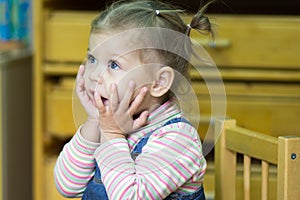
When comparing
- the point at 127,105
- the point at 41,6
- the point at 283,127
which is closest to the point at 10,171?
the point at 41,6

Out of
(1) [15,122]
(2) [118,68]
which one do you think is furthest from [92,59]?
(1) [15,122]

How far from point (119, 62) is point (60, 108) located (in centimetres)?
98

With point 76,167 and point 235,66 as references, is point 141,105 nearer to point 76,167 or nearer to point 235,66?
point 76,167

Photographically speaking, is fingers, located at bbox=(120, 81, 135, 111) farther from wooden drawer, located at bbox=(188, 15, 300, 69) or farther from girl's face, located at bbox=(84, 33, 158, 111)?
wooden drawer, located at bbox=(188, 15, 300, 69)

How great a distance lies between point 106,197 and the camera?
3.45 feet

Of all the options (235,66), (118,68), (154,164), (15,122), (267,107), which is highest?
(118,68)

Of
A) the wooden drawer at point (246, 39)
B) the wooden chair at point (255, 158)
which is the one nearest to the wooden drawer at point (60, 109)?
the wooden drawer at point (246, 39)

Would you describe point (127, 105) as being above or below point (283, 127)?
above

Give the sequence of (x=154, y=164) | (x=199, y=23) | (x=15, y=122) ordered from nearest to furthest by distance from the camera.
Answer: (x=154, y=164), (x=199, y=23), (x=15, y=122)

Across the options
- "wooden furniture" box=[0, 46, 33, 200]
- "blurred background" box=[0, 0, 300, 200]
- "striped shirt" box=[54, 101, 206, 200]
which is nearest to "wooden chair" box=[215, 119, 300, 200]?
"striped shirt" box=[54, 101, 206, 200]

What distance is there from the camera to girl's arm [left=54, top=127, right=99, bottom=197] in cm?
111

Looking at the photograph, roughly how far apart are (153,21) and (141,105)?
12cm

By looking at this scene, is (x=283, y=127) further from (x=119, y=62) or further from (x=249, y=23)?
(x=119, y=62)

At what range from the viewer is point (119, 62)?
1014 millimetres
